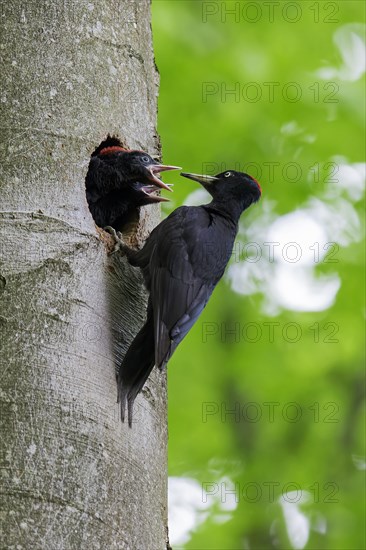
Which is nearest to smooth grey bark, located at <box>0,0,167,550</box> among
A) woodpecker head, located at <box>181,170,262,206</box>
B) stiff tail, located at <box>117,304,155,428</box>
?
stiff tail, located at <box>117,304,155,428</box>

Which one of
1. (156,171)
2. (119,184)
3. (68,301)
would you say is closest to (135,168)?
(156,171)

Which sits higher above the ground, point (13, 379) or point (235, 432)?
point (235, 432)

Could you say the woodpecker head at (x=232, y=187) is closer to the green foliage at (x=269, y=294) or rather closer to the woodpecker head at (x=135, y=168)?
the woodpecker head at (x=135, y=168)

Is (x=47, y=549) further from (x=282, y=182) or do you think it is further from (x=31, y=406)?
(x=282, y=182)

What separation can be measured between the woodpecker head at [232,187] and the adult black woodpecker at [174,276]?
190mm

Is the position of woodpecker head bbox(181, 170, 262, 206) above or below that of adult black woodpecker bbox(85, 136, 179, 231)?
above

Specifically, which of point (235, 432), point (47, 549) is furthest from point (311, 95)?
point (47, 549)

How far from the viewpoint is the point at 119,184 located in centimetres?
413

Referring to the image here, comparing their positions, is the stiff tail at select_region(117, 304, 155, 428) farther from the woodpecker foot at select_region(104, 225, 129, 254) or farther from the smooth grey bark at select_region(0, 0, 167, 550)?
the woodpecker foot at select_region(104, 225, 129, 254)

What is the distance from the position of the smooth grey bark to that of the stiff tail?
0.13 ft

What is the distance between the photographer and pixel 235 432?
6805 mm

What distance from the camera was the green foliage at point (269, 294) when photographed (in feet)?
19.3

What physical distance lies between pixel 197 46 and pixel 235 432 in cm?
295

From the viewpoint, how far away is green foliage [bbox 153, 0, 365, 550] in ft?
19.3
